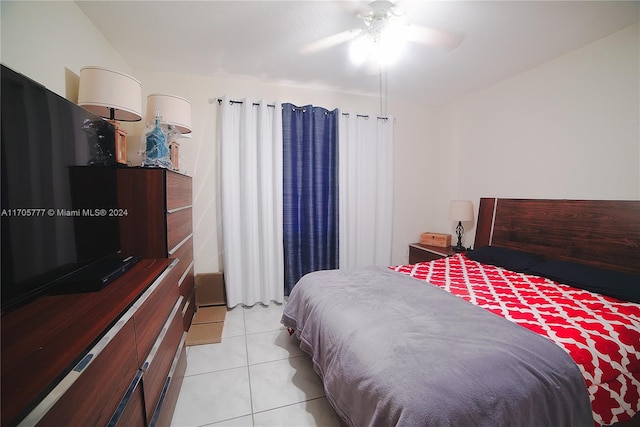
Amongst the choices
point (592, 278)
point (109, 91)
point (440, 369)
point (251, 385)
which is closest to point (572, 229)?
point (592, 278)

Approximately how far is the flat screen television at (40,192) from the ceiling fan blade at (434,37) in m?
2.10

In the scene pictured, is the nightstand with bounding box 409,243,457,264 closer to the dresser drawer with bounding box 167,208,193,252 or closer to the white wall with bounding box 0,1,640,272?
→ the white wall with bounding box 0,1,640,272

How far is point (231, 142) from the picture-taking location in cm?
268

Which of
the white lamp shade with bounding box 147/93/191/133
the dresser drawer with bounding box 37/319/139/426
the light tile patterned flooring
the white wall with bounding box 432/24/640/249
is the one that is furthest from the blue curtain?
the dresser drawer with bounding box 37/319/139/426

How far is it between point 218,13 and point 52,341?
201cm

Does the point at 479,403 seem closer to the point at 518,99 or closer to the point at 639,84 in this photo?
the point at 639,84

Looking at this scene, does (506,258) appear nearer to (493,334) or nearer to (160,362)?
(493,334)

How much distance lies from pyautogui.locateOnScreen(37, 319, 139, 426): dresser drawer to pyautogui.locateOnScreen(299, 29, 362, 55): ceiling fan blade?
2.21 m

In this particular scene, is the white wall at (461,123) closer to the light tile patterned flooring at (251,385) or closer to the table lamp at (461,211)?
the table lamp at (461,211)

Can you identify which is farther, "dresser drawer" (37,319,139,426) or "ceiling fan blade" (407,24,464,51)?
"ceiling fan blade" (407,24,464,51)

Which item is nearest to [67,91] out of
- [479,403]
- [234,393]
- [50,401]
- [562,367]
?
[50,401]

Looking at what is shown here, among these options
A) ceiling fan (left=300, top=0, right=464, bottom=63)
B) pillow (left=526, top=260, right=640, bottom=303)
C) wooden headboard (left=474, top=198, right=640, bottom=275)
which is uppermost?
ceiling fan (left=300, top=0, right=464, bottom=63)

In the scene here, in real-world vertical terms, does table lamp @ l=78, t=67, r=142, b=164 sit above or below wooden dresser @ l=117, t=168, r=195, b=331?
above

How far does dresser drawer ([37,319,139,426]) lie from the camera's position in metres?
0.55
